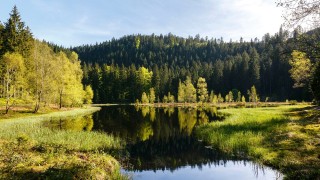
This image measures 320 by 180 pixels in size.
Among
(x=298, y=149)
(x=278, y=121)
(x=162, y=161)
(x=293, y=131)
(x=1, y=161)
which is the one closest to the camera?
(x=1, y=161)

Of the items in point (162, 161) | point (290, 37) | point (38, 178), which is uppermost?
point (290, 37)

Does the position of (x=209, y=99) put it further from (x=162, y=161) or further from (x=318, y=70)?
(x=162, y=161)

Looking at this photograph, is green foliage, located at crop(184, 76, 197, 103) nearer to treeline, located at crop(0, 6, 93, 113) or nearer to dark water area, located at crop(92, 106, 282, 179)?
treeline, located at crop(0, 6, 93, 113)

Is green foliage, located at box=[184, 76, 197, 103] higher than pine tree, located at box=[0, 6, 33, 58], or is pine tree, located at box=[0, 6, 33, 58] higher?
pine tree, located at box=[0, 6, 33, 58]

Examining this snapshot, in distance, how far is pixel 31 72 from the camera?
67625 mm

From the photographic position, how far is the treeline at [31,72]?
59.4 metres

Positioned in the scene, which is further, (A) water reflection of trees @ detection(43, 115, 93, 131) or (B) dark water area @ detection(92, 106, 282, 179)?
(A) water reflection of trees @ detection(43, 115, 93, 131)

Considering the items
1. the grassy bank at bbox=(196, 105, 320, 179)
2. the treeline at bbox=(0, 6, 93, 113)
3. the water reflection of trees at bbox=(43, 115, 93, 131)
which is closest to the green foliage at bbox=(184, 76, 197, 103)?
the treeline at bbox=(0, 6, 93, 113)

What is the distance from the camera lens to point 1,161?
14.3 meters

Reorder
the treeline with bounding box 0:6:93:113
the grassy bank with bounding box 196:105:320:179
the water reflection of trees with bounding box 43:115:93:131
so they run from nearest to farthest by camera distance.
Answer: the grassy bank with bounding box 196:105:320:179 < the water reflection of trees with bounding box 43:115:93:131 < the treeline with bounding box 0:6:93:113

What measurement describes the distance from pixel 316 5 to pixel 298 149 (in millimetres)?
11027

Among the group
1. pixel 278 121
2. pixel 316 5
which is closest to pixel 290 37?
pixel 316 5

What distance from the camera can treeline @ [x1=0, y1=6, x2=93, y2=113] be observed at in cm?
5944

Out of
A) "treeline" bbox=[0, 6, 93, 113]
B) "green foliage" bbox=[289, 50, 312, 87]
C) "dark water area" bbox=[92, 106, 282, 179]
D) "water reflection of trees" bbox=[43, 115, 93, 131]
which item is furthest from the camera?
"treeline" bbox=[0, 6, 93, 113]
